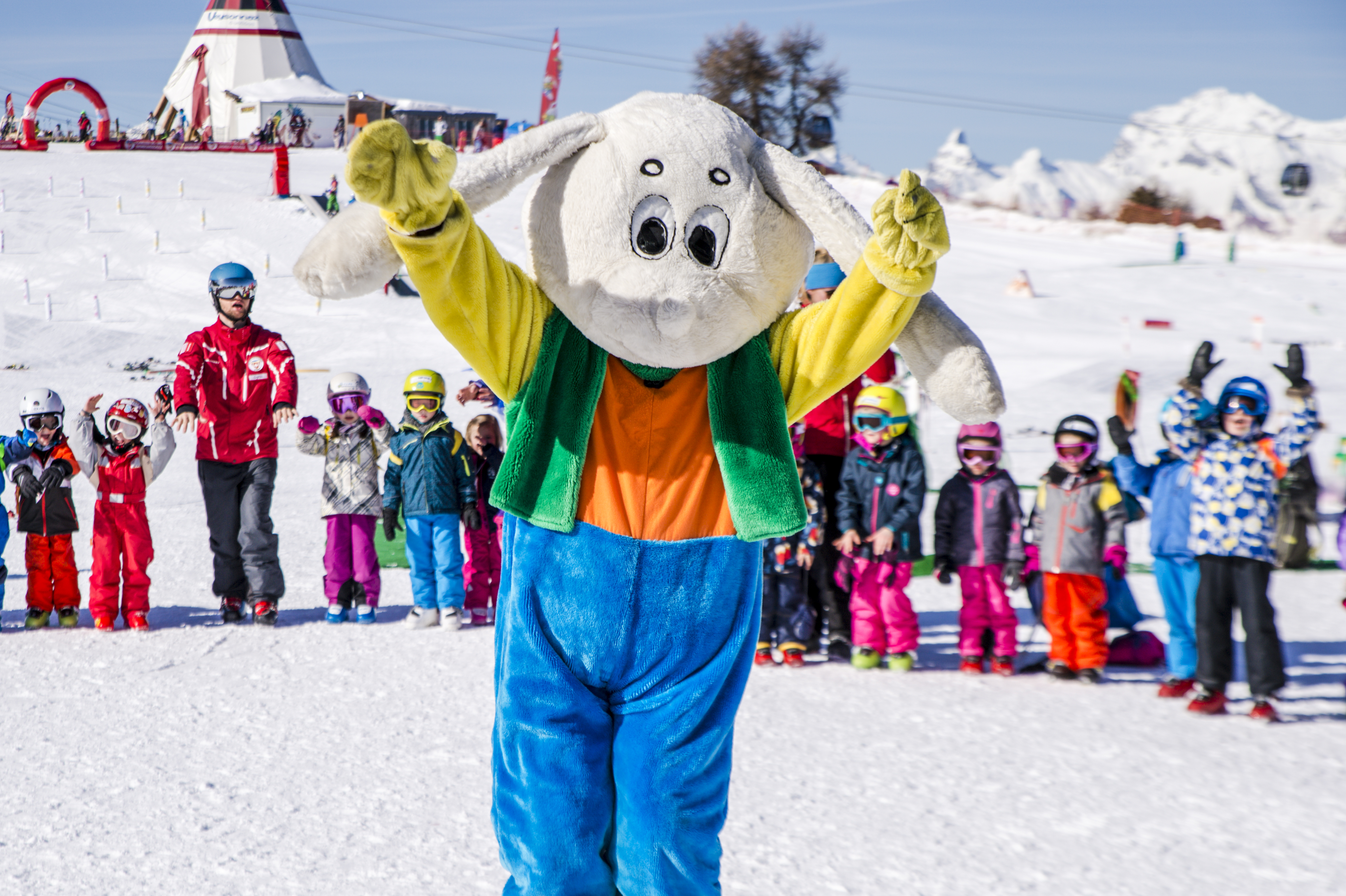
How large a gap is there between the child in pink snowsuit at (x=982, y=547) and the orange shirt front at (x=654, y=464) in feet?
9.85

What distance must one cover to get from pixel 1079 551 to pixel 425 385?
126 inches

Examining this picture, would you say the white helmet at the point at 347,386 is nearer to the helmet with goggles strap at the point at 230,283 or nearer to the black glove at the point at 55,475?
the helmet with goggles strap at the point at 230,283

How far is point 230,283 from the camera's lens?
5148 millimetres

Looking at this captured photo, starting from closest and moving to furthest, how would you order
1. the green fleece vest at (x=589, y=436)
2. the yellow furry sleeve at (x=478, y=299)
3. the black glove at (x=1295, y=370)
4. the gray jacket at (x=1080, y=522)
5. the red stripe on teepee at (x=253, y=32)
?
the yellow furry sleeve at (x=478, y=299) < the green fleece vest at (x=589, y=436) < the gray jacket at (x=1080, y=522) < the black glove at (x=1295, y=370) < the red stripe on teepee at (x=253, y=32)

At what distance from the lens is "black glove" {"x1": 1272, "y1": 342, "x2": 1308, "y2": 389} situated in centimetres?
556

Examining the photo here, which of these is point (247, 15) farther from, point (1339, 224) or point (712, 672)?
point (712, 672)

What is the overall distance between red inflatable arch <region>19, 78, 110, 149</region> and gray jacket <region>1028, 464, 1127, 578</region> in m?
32.3

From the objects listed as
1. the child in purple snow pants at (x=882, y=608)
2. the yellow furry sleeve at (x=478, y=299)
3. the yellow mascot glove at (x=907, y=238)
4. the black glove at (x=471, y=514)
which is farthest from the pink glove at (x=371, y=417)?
the yellow mascot glove at (x=907, y=238)

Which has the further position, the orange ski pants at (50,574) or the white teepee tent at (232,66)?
the white teepee tent at (232,66)

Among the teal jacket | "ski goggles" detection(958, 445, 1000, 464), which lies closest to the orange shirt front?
"ski goggles" detection(958, 445, 1000, 464)

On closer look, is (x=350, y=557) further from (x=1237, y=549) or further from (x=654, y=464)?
(x=1237, y=549)

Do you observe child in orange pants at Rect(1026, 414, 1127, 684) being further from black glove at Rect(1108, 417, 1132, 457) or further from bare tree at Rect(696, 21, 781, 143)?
bare tree at Rect(696, 21, 781, 143)

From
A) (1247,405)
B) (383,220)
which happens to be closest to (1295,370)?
(1247,405)

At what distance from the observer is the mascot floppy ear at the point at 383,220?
6.73ft
